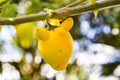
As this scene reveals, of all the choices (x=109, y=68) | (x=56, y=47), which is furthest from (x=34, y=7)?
(x=109, y=68)

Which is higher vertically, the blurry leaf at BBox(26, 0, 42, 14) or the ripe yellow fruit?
the ripe yellow fruit

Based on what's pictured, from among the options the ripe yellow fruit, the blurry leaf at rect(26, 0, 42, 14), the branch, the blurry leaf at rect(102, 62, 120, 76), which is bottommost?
the blurry leaf at rect(102, 62, 120, 76)

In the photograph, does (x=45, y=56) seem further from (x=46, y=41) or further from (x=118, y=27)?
(x=118, y=27)

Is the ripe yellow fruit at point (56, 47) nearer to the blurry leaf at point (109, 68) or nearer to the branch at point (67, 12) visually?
the branch at point (67, 12)

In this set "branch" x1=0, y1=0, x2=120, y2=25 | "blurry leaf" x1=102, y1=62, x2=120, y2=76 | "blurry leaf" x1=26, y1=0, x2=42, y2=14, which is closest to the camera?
"branch" x1=0, y1=0, x2=120, y2=25

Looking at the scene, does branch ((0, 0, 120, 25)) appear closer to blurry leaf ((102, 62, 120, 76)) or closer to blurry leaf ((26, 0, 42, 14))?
blurry leaf ((26, 0, 42, 14))

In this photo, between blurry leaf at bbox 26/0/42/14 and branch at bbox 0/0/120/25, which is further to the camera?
blurry leaf at bbox 26/0/42/14

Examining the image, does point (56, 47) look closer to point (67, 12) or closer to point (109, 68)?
point (67, 12)

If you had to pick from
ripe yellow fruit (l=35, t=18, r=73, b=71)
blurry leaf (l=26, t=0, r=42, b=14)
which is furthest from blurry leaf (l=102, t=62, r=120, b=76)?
ripe yellow fruit (l=35, t=18, r=73, b=71)

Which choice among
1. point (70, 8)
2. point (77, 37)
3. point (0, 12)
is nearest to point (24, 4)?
point (0, 12)
